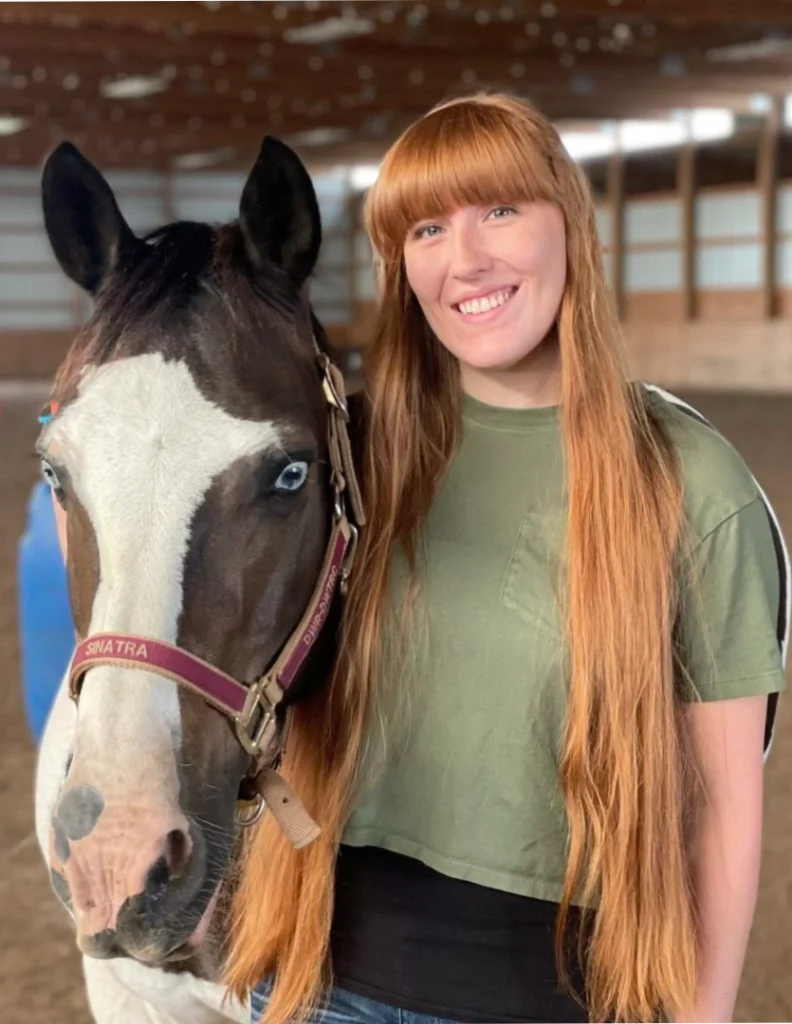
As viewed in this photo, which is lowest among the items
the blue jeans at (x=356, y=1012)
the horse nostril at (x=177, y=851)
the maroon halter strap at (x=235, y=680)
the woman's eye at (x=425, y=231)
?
the blue jeans at (x=356, y=1012)

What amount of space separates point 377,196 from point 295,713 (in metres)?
0.67

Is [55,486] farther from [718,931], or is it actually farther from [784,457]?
[784,457]

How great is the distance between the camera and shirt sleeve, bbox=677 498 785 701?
131 cm

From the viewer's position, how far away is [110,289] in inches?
55.4

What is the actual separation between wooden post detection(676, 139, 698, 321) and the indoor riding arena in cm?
4

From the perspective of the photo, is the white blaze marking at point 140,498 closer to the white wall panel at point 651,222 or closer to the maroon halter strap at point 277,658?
the maroon halter strap at point 277,658

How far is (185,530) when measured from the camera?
46.6 inches

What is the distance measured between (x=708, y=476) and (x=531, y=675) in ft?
1.00

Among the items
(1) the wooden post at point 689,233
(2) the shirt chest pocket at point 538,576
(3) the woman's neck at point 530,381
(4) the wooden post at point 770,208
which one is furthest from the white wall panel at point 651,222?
(2) the shirt chest pocket at point 538,576

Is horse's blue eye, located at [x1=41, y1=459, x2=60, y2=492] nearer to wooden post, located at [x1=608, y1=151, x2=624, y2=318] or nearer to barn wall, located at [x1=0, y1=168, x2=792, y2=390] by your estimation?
barn wall, located at [x1=0, y1=168, x2=792, y2=390]

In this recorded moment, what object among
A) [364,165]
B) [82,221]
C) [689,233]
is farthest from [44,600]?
[364,165]

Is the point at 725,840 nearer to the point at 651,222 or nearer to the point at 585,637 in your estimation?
the point at 585,637

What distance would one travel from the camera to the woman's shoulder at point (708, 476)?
1.32 meters

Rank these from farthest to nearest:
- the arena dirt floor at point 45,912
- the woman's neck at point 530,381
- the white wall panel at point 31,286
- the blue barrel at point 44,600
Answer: the white wall panel at point 31,286 < the blue barrel at point 44,600 < the arena dirt floor at point 45,912 < the woman's neck at point 530,381
